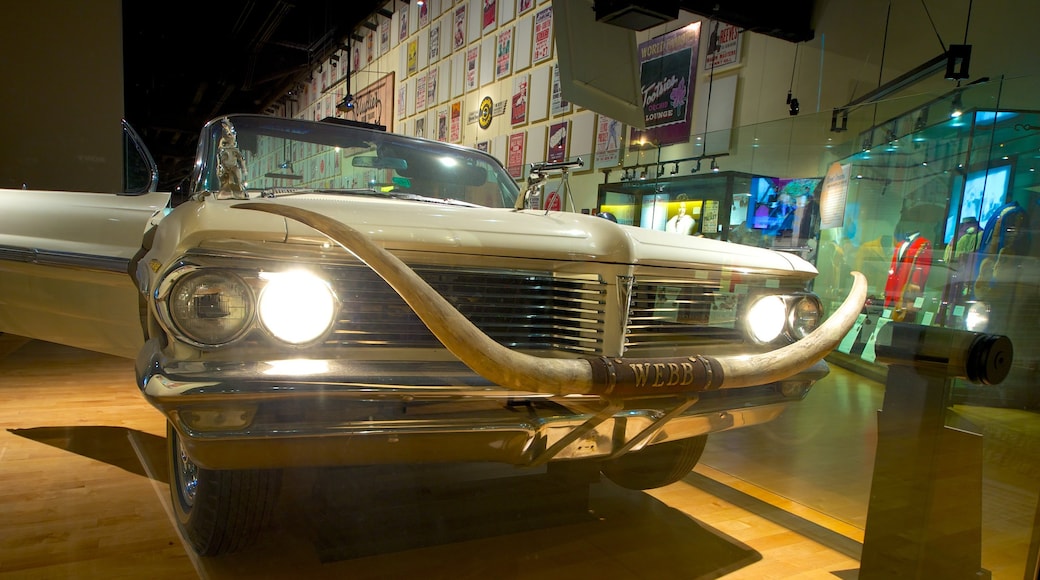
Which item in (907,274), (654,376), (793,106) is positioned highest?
(793,106)

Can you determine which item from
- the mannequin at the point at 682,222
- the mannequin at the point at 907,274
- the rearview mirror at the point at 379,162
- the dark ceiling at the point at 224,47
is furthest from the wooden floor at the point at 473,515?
the dark ceiling at the point at 224,47

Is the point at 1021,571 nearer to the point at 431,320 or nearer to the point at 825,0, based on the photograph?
the point at 431,320

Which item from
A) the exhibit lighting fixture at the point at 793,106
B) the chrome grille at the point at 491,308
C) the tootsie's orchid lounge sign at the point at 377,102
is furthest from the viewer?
the tootsie's orchid lounge sign at the point at 377,102

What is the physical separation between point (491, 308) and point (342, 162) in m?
1.38

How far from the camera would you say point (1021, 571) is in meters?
1.70

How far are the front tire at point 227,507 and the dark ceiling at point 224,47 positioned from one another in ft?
26.5

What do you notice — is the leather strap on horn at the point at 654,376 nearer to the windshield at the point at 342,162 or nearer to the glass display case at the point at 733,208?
the windshield at the point at 342,162

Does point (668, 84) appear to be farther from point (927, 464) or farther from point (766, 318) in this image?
point (927, 464)

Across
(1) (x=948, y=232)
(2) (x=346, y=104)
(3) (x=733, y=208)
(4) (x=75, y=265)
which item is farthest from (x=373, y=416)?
(2) (x=346, y=104)

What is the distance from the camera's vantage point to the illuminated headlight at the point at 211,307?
135cm

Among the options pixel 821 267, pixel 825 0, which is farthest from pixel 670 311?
pixel 825 0

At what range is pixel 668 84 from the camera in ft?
18.4

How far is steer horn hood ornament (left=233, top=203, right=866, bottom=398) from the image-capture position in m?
1.21

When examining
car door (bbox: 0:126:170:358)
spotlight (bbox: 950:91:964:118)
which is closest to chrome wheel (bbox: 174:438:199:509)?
car door (bbox: 0:126:170:358)
